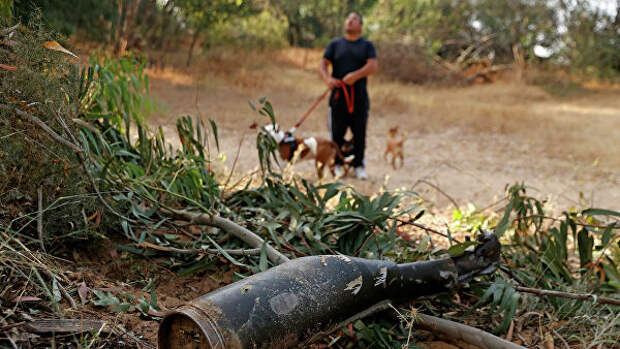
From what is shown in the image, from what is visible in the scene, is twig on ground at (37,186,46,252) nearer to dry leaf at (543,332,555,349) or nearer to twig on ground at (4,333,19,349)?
twig on ground at (4,333,19,349)

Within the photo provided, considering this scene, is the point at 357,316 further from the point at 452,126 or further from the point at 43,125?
the point at 452,126

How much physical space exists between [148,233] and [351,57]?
13.2ft

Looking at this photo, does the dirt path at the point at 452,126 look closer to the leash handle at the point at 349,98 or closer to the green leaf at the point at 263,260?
the leash handle at the point at 349,98

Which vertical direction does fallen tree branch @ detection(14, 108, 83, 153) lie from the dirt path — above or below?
above

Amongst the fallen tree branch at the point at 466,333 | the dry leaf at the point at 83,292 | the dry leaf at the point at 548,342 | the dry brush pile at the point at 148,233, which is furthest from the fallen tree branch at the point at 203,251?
the dry leaf at the point at 548,342

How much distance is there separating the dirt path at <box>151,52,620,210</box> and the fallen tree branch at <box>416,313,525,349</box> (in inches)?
131

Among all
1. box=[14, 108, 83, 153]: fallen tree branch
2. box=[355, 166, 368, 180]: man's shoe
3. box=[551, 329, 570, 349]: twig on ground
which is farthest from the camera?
box=[355, 166, 368, 180]: man's shoe

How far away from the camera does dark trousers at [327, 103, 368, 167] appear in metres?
5.96

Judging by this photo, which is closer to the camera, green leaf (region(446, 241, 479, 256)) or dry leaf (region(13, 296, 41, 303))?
dry leaf (region(13, 296, 41, 303))

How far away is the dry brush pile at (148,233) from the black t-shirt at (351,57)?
316 centimetres

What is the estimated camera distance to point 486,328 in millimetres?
2111

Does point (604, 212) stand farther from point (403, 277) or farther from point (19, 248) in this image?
point (19, 248)

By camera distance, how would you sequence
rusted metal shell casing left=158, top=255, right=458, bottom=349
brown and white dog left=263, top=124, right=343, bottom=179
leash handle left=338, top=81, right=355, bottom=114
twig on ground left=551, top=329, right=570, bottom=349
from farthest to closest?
1. leash handle left=338, top=81, right=355, bottom=114
2. brown and white dog left=263, top=124, right=343, bottom=179
3. twig on ground left=551, top=329, right=570, bottom=349
4. rusted metal shell casing left=158, top=255, right=458, bottom=349

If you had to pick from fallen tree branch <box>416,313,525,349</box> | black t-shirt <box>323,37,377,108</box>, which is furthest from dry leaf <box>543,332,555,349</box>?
black t-shirt <box>323,37,377,108</box>
